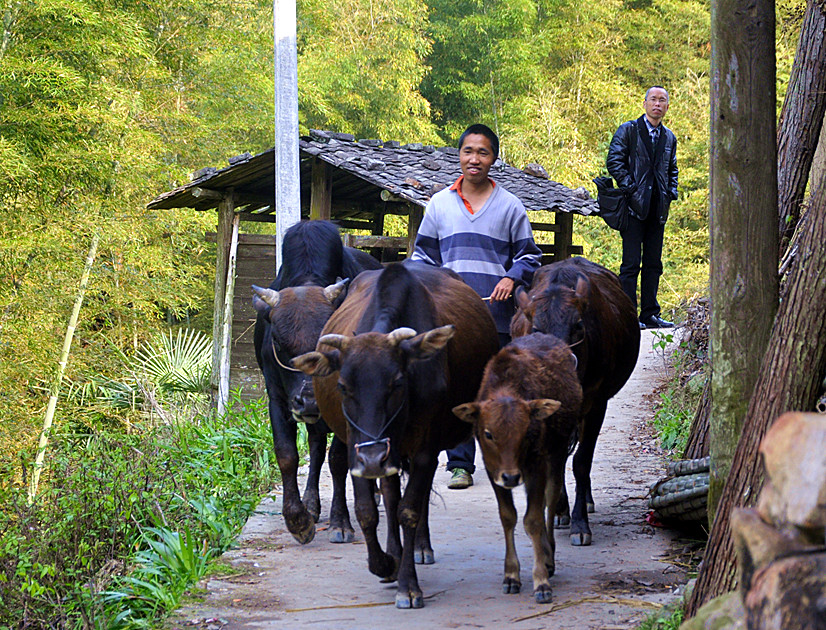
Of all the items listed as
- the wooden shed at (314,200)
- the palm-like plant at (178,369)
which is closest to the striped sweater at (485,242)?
the wooden shed at (314,200)

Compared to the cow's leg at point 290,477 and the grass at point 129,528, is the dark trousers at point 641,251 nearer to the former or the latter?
the grass at point 129,528

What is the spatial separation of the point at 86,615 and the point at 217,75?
1905 centimetres

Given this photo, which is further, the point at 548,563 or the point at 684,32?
the point at 684,32

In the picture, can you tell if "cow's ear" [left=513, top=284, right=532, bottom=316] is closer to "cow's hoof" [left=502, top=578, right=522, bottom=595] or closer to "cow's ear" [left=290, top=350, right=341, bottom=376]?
"cow's ear" [left=290, top=350, right=341, bottom=376]

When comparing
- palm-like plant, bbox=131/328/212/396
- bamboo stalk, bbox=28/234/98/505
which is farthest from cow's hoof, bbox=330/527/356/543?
palm-like plant, bbox=131/328/212/396

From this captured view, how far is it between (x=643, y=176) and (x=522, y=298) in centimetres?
577

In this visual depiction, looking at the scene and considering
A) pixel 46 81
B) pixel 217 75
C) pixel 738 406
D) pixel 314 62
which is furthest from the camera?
pixel 314 62

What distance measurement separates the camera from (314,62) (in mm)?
27766

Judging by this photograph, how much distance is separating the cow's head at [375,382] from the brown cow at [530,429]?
0.31 m

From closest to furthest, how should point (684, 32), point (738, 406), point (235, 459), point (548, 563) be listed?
point (738, 406), point (548, 563), point (235, 459), point (684, 32)

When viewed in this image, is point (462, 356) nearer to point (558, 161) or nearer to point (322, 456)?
point (322, 456)

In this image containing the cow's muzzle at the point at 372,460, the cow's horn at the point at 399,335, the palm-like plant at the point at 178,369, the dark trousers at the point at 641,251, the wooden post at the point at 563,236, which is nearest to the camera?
the cow's muzzle at the point at 372,460

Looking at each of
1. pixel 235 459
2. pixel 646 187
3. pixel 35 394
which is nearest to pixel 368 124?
pixel 35 394

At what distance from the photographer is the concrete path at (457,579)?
470cm
